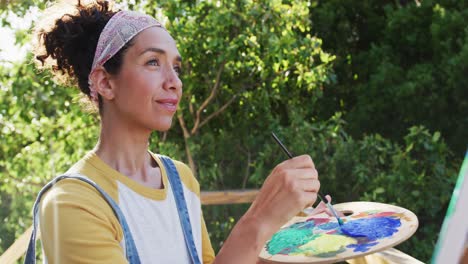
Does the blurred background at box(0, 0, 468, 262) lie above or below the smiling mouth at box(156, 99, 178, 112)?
below

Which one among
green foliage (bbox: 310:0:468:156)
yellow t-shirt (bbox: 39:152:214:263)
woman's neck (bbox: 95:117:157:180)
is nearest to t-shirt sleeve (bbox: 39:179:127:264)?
yellow t-shirt (bbox: 39:152:214:263)

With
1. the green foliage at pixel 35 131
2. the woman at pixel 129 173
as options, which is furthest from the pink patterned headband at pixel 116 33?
the green foliage at pixel 35 131

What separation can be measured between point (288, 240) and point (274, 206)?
0.46 metres

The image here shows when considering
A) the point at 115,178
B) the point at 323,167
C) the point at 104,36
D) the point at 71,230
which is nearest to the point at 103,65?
the point at 104,36

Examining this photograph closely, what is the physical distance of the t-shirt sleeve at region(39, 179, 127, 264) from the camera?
1113 mm

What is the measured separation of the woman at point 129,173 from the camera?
1.14 m

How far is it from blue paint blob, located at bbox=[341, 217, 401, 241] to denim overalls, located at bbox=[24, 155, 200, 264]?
0.37 meters

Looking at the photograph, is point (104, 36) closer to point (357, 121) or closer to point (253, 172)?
point (253, 172)

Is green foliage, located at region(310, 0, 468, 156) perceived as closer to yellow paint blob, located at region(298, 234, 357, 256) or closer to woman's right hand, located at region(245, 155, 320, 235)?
yellow paint blob, located at region(298, 234, 357, 256)

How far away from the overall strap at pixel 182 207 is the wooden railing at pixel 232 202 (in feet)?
1.95

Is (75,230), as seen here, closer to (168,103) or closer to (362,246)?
(168,103)

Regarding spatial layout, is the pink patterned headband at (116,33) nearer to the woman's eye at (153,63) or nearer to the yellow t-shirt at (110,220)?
the woman's eye at (153,63)

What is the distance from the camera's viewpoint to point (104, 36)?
52.6 inches

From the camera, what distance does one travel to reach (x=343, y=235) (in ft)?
5.08
